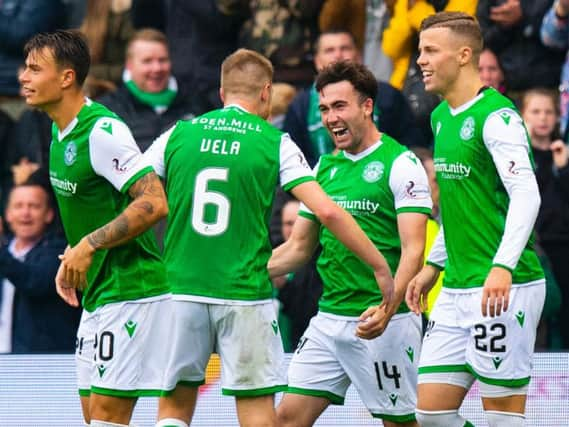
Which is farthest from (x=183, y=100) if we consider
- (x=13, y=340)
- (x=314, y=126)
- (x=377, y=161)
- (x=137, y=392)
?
(x=137, y=392)

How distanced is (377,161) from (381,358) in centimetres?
110

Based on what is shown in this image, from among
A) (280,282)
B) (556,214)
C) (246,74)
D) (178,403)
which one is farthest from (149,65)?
(178,403)

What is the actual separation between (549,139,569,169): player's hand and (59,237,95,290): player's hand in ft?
15.3

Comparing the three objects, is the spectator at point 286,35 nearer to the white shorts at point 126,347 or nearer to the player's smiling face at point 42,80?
the player's smiling face at point 42,80

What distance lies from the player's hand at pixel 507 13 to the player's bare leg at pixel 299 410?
4.52 metres

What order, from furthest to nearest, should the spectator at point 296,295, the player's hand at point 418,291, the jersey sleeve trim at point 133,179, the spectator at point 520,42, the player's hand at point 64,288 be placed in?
the spectator at point 520,42, the spectator at point 296,295, the player's hand at point 418,291, the jersey sleeve trim at point 133,179, the player's hand at point 64,288

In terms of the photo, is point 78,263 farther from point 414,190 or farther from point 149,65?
point 149,65

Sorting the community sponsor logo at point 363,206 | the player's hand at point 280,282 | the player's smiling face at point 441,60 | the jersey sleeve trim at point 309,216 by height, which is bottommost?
the player's hand at point 280,282

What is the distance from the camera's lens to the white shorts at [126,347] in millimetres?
7902

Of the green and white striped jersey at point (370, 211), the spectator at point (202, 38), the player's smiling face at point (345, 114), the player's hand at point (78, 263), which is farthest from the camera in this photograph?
the spectator at point (202, 38)

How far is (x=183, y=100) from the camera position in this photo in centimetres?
1230

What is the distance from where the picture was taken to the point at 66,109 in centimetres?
803

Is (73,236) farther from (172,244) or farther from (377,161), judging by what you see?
(377,161)

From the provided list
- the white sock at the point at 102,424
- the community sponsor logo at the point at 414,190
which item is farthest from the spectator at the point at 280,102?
the white sock at the point at 102,424
